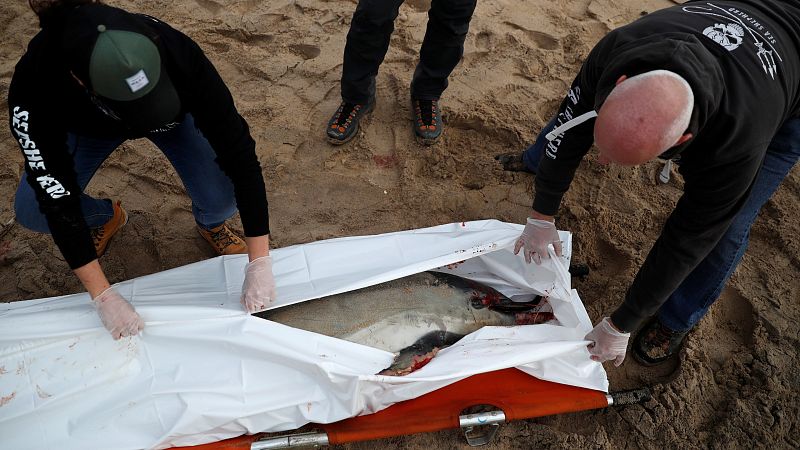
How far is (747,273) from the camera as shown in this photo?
248 cm

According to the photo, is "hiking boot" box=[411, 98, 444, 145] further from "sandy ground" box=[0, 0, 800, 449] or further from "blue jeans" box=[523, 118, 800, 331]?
"blue jeans" box=[523, 118, 800, 331]

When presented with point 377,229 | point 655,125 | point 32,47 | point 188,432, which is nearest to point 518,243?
point 377,229

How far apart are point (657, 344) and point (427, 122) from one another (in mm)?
1549

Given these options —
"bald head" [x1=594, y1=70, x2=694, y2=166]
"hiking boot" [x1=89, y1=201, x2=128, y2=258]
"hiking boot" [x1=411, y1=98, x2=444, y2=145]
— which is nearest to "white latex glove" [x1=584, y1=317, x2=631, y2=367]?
"bald head" [x1=594, y1=70, x2=694, y2=166]

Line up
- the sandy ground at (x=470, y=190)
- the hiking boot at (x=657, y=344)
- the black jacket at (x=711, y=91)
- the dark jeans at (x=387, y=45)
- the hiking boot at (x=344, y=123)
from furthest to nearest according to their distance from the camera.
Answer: the hiking boot at (x=344, y=123)
the dark jeans at (x=387, y=45)
the hiking boot at (x=657, y=344)
the sandy ground at (x=470, y=190)
the black jacket at (x=711, y=91)

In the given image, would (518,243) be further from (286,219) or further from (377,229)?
(286,219)

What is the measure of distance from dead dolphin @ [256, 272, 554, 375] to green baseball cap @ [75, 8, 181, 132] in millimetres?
862

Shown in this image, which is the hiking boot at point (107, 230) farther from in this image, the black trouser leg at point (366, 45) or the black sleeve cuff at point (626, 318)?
the black sleeve cuff at point (626, 318)

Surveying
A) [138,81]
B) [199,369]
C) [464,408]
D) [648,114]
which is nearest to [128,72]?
[138,81]

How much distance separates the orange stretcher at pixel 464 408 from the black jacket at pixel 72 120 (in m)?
0.75

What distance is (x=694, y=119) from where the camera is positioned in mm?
1267

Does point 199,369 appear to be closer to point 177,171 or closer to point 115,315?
point 115,315

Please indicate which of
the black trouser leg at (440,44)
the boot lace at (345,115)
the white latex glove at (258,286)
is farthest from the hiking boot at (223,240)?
the black trouser leg at (440,44)

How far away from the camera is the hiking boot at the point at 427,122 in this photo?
2.93 meters
